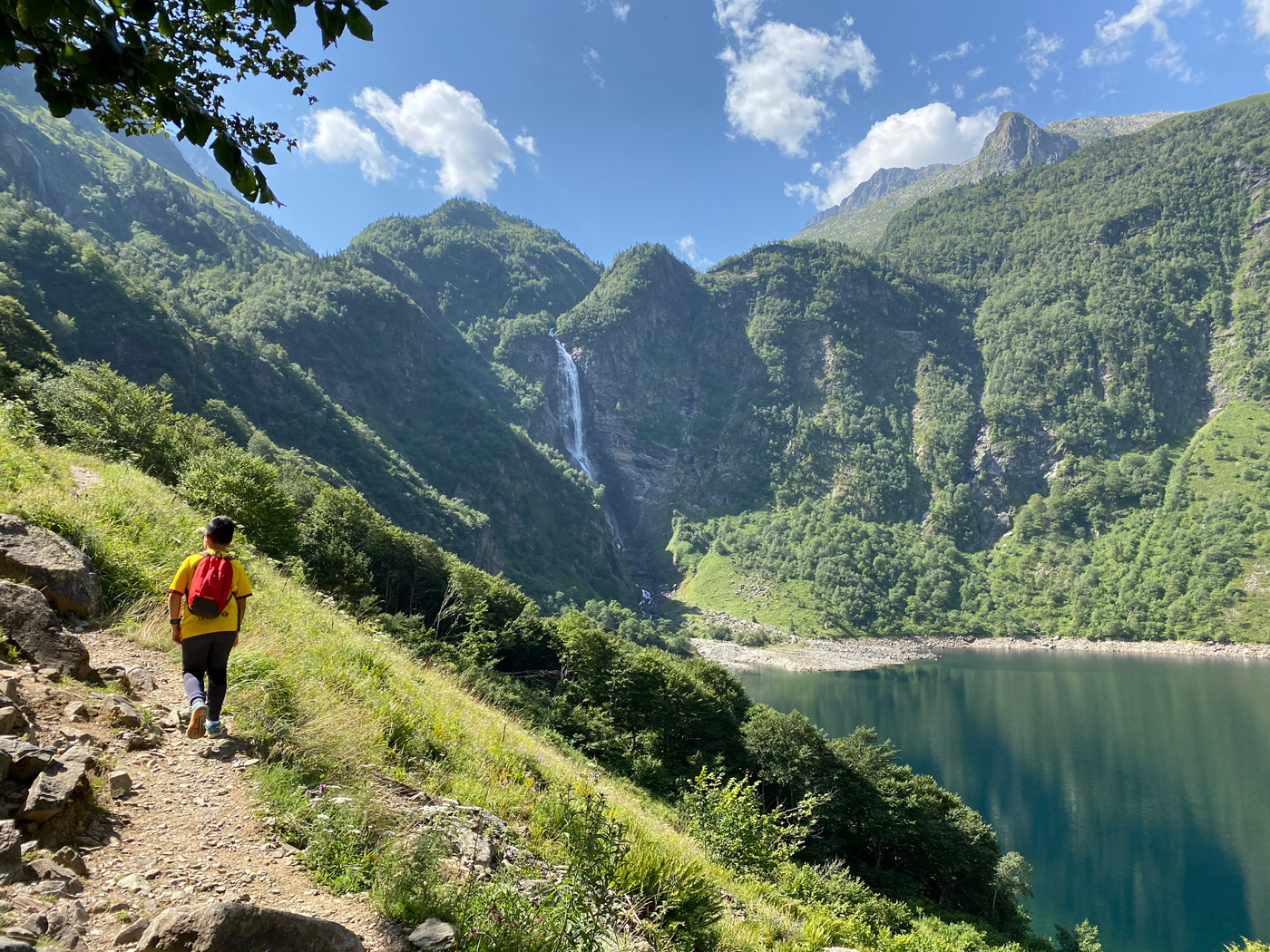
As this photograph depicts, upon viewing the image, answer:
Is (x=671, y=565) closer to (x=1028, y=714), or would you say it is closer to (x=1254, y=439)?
(x=1028, y=714)

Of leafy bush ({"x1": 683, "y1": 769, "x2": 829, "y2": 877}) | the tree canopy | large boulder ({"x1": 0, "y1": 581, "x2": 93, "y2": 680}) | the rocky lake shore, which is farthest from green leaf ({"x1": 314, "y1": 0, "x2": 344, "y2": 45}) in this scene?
the rocky lake shore

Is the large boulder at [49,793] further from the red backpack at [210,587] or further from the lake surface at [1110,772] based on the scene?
the lake surface at [1110,772]

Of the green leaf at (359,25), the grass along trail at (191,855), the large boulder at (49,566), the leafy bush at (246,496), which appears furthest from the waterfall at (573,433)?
the green leaf at (359,25)

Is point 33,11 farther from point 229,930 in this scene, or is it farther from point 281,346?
point 281,346

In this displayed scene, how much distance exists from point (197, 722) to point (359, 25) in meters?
5.37

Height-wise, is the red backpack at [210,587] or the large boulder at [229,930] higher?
the red backpack at [210,587]

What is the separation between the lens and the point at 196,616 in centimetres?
530

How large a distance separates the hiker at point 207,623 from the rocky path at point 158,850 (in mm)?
307

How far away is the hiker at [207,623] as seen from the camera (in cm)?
523

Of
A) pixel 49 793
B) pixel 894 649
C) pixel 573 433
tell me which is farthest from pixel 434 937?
pixel 573 433

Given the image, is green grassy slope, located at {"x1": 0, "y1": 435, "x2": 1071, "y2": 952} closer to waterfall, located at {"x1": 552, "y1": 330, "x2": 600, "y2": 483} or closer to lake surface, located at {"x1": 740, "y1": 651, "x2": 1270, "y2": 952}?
lake surface, located at {"x1": 740, "y1": 651, "x2": 1270, "y2": 952}

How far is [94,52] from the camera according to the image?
2.44 m

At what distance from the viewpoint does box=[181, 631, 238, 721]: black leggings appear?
5.23m

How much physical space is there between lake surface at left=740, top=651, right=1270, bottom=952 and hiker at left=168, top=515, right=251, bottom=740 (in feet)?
139
